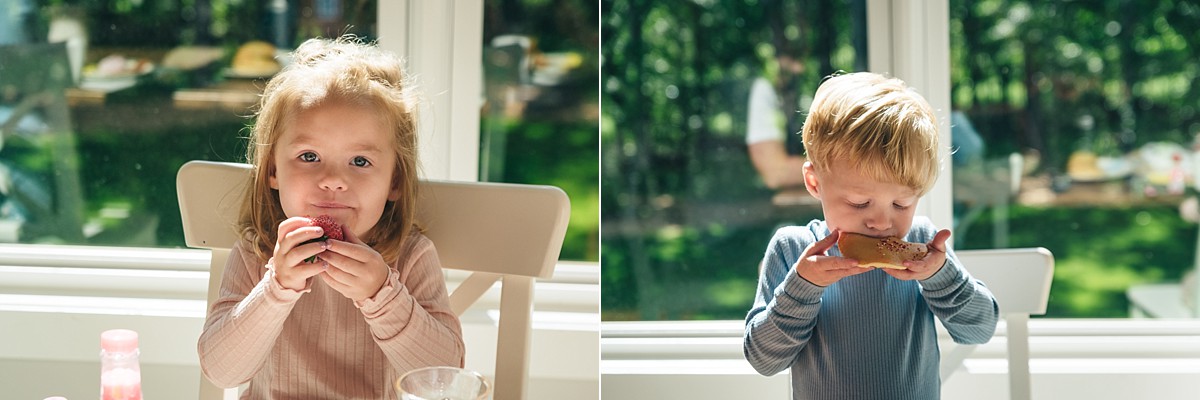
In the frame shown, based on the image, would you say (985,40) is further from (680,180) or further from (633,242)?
(633,242)

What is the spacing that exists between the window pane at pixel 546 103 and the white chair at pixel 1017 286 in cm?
69

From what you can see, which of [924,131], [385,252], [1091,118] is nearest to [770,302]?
[924,131]

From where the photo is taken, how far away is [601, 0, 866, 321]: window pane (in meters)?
1.63

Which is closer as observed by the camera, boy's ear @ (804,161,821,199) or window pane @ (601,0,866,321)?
boy's ear @ (804,161,821,199)

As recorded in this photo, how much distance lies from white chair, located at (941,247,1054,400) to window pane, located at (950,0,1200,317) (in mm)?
436

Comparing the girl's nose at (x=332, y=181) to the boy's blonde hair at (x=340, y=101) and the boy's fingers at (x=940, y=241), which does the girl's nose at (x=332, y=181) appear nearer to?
the boy's blonde hair at (x=340, y=101)

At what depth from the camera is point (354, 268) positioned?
1.00 m

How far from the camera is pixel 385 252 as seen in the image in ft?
3.91

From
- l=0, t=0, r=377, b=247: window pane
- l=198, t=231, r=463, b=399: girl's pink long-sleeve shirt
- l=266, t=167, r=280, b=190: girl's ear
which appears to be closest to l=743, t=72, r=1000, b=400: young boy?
l=198, t=231, r=463, b=399: girl's pink long-sleeve shirt

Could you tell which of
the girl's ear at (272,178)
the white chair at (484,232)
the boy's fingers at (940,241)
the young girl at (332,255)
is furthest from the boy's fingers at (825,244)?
the girl's ear at (272,178)

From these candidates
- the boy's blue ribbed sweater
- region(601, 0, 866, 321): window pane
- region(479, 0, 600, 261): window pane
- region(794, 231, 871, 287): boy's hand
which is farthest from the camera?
region(479, 0, 600, 261): window pane

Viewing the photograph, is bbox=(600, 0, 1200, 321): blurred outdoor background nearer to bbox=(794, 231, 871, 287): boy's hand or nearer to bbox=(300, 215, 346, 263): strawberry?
bbox=(794, 231, 871, 287): boy's hand

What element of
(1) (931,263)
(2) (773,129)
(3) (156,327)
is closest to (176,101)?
(3) (156,327)

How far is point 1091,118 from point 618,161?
2.76 feet
